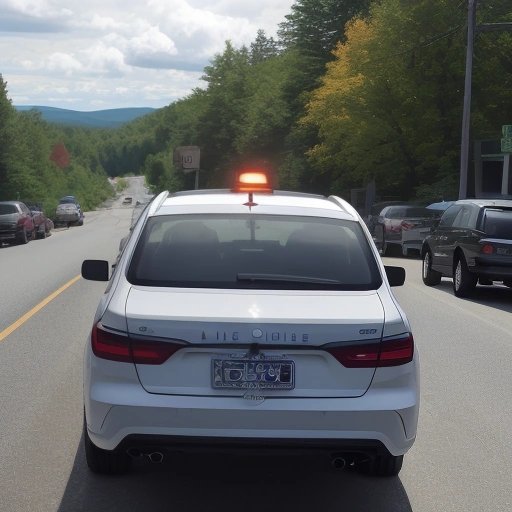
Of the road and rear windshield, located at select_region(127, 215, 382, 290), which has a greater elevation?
rear windshield, located at select_region(127, 215, 382, 290)

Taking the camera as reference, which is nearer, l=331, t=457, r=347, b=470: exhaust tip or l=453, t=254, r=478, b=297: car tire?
l=331, t=457, r=347, b=470: exhaust tip

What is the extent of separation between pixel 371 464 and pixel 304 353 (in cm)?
129

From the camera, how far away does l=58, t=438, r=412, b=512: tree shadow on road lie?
4.82m

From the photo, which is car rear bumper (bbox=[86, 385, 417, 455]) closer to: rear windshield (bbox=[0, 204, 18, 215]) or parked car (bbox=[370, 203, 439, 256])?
parked car (bbox=[370, 203, 439, 256])

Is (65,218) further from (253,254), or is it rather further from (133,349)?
(133,349)

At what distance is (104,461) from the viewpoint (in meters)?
5.16

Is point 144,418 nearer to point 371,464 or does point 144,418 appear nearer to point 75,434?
point 371,464

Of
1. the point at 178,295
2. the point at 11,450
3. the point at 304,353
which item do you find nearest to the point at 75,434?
the point at 11,450

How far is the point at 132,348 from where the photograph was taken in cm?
442

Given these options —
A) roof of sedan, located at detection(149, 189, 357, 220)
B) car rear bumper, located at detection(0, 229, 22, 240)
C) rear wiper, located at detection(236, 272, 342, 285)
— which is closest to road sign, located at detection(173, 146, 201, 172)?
car rear bumper, located at detection(0, 229, 22, 240)

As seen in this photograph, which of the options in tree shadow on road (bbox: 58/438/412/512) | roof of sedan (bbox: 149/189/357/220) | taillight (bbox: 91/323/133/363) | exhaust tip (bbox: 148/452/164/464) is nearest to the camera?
taillight (bbox: 91/323/133/363)

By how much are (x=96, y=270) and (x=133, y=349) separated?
6.88 ft

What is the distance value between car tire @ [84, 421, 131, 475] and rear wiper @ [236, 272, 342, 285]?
1179 millimetres

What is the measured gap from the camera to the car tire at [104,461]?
5.09 m
